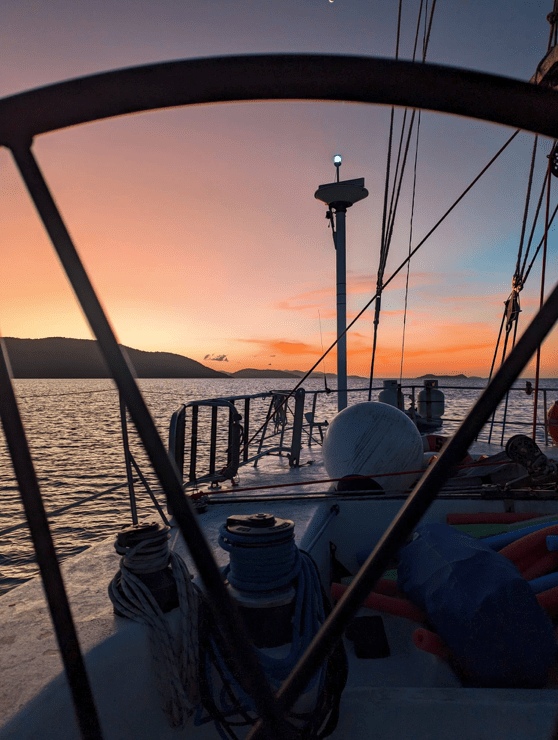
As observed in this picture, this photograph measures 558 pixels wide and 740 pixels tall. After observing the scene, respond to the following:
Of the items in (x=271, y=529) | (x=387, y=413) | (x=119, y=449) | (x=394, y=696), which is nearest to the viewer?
(x=394, y=696)

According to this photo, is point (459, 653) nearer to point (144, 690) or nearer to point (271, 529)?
point (271, 529)

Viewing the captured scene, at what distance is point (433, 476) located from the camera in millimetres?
655

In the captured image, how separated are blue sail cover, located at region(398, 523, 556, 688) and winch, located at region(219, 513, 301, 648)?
947 millimetres

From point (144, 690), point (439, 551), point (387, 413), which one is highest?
Result: point (387, 413)

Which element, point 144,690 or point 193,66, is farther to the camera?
point 144,690

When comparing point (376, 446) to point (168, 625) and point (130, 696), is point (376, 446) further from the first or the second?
point (130, 696)

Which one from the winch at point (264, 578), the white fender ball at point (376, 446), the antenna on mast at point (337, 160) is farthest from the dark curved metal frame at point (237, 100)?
the antenna on mast at point (337, 160)

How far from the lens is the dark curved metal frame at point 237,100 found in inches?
23.4

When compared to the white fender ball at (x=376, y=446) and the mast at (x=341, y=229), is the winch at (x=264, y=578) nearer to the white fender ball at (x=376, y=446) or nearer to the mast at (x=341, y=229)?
the white fender ball at (x=376, y=446)

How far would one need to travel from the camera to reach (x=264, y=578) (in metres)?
2.46

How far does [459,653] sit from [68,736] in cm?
200

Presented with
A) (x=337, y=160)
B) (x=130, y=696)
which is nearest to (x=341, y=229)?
(x=337, y=160)

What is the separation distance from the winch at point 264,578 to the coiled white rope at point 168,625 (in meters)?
0.28

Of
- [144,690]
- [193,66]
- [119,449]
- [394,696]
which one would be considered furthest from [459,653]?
[119,449]
